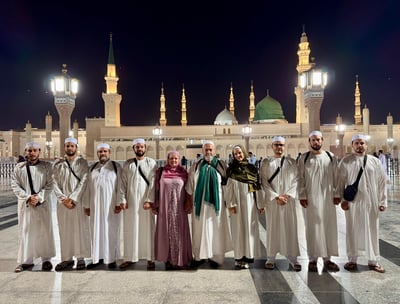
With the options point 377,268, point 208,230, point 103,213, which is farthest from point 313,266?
point 103,213

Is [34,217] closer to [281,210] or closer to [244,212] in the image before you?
[244,212]

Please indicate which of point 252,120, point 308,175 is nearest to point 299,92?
point 252,120

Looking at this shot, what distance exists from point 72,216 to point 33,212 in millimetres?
369

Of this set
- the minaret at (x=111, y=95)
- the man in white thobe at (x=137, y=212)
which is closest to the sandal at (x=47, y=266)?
the man in white thobe at (x=137, y=212)

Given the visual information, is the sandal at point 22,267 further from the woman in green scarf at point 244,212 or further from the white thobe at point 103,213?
the woman in green scarf at point 244,212

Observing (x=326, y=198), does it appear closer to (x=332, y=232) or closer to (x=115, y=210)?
(x=332, y=232)

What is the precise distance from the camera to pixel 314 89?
9.12 metres

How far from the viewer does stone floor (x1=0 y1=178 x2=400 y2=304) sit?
2381mm

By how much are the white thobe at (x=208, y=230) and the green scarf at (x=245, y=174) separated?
15 centimetres

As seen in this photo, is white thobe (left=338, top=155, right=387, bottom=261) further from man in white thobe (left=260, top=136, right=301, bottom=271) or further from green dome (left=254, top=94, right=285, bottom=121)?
green dome (left=254, top=94, right=285, bottom=121)

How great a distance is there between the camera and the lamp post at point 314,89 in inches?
354

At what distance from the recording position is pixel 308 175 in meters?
3.09

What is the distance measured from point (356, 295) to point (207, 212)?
1.39 meters

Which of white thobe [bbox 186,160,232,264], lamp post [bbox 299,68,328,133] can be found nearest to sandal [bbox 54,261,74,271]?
white thobe [bbox 186,160,232,264]
